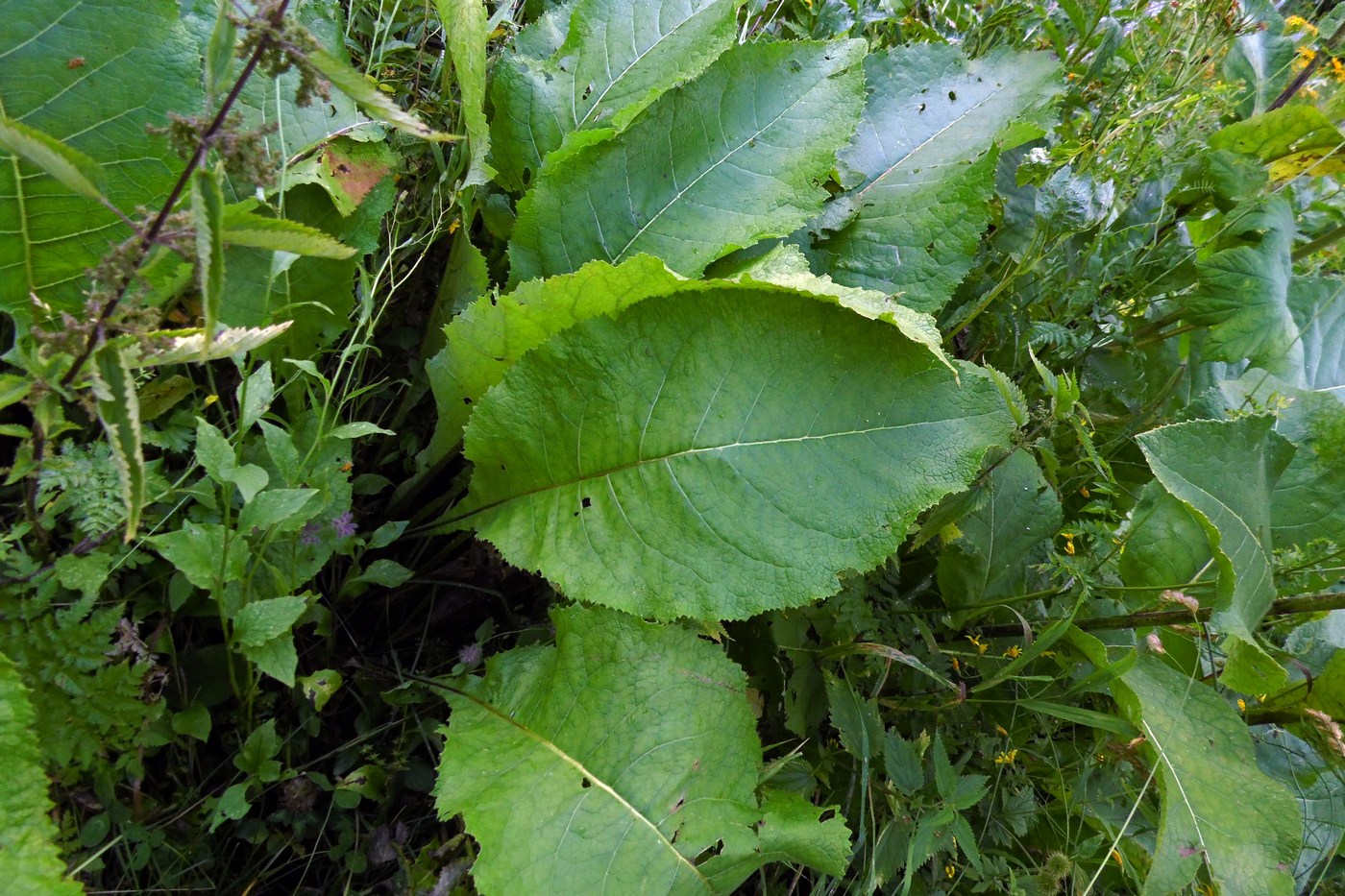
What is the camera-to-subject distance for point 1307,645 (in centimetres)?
136

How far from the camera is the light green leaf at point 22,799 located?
0.79m

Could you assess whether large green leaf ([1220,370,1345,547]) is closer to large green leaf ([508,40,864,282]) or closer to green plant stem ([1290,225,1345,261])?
green plant stem ([1290,225,1345,261])

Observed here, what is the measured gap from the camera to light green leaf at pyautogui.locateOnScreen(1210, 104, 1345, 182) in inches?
57.4

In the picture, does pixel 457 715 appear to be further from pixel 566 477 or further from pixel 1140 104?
pixel 1140 104

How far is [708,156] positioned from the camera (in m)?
1.37

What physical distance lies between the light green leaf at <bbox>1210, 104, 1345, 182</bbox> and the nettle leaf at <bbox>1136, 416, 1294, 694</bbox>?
2.25 ft

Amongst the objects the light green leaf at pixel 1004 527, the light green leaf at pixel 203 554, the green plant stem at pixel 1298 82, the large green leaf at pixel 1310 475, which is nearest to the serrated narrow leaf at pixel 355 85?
the light green leaf at pixel 203 554

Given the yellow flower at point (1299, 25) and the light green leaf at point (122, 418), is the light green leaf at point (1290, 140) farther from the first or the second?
the light green leaf at point (122, 418)

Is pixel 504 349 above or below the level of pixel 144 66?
below

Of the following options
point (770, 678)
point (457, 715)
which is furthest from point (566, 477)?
point (770, 678)

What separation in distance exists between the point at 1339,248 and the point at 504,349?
1.99m

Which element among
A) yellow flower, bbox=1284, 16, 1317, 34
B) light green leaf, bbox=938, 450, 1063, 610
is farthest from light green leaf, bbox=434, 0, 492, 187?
yellow flower, bbox=1284, 16, 1317, 34

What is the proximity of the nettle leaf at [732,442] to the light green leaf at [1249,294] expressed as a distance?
0.61 m

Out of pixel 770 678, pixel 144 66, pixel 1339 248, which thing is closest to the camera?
pixel 144 66
